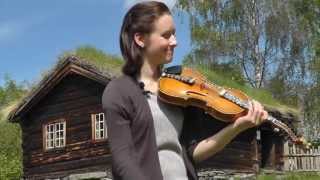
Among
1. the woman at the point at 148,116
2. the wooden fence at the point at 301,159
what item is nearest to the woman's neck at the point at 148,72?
the woman at the point at 148,116

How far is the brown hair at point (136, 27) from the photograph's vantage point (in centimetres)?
263

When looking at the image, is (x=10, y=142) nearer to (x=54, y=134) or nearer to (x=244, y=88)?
(x=54, y=134)

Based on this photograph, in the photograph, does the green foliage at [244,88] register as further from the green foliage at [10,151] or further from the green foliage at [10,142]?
the green foliage at [10,142]

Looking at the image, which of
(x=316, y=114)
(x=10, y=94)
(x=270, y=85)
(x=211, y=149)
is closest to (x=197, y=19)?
(x=270, y=85)

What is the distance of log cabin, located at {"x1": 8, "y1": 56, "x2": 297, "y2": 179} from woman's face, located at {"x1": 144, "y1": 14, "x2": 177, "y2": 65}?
53.5 feet

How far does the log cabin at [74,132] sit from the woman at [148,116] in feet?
53.4

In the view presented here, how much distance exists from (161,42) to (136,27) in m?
0.11

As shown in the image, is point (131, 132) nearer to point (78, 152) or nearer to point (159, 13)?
point (159, 13)

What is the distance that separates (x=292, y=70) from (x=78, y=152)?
1649cm

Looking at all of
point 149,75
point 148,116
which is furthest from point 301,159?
point 148,116

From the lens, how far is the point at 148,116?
2.51 m

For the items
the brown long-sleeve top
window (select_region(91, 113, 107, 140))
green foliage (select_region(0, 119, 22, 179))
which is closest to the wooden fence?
window (select_region(91, 113, 107, 140))

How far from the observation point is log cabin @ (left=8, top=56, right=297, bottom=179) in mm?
19812

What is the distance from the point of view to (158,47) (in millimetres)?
2635
